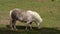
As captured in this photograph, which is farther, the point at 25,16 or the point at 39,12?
the point at 39,12

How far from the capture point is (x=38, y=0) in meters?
26.5

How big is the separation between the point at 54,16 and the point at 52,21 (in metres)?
2.23

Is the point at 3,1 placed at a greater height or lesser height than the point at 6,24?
greater

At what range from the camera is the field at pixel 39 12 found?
50.6 feet

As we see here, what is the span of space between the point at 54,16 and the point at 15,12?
609cm

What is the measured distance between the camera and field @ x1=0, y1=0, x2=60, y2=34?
607 inches

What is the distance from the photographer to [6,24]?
17125mm

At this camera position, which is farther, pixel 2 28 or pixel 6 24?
pixel 6 24

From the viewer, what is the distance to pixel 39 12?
22.5 metres

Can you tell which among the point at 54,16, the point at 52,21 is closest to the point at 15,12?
the point at 52,21

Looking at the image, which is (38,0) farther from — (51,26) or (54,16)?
(51,26)

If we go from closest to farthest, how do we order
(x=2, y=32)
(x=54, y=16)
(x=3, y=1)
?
(x=2, y=32)
(x=54, y=16)
(x=3, y=1)

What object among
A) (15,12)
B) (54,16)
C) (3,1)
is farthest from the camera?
(3,1)

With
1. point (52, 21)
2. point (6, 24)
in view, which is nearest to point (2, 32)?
point (6, 24)
